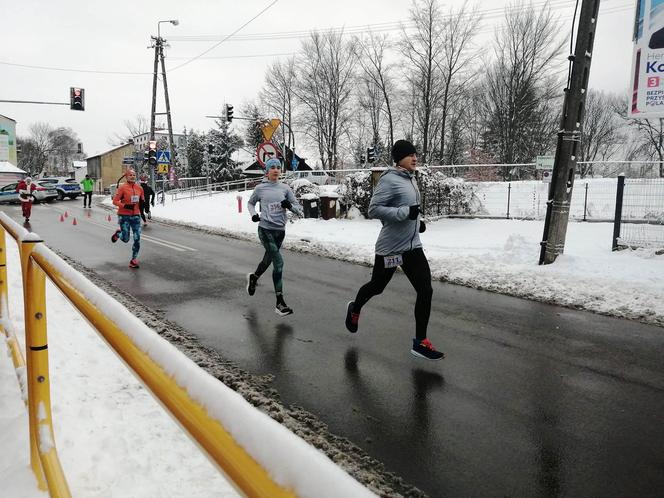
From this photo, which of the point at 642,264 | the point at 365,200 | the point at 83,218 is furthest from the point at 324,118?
the point at 642,264

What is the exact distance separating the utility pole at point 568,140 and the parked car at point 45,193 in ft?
115

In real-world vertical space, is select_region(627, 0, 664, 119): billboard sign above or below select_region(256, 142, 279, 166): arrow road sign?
above

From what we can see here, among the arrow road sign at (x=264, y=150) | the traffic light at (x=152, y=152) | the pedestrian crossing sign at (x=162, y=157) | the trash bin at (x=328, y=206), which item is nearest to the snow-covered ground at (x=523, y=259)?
the trash bin at (x=328, y=206)

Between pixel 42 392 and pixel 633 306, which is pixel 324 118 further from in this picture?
pixel 42 392

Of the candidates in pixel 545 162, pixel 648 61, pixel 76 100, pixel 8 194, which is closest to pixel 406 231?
pixel 648 61

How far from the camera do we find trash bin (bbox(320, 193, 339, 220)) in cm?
1750

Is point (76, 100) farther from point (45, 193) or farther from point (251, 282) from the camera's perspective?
point (251, 282)

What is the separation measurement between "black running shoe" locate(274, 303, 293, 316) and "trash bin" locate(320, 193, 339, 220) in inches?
434

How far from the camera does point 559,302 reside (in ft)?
23.9

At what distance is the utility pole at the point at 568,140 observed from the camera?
9383 mm

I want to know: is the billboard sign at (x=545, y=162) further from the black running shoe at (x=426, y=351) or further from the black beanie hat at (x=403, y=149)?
the black running shoe at (x=426, y=351)

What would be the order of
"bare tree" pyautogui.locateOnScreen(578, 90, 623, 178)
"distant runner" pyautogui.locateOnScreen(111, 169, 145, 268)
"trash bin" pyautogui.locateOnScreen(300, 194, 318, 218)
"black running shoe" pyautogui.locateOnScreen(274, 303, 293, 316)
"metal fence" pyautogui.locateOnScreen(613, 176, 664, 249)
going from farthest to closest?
"bare tree" pyautogui.locateOnScreen(578, 90, 623, 178)
"trash bin" pyautogui.locateOnScreen(300, 194, 318, 218)
"distant runner" pyautogui.locateOnScreen(111, 169, 145, 268)
"metal fence" pyautogui.locateOnScreen(613, 176, 664, 249)
"black running shoe" pyautogui.locateOnScreen(274, 303, 293, 316)

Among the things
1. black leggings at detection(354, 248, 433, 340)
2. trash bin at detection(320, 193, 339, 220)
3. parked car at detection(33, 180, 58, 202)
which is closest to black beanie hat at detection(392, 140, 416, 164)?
black leggings at detection(354, 248, 433, 340)

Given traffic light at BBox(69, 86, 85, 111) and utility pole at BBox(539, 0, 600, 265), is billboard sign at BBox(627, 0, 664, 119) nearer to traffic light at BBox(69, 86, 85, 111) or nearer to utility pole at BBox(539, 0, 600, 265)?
utility pole at BBox(539, 0, 600, 265)
